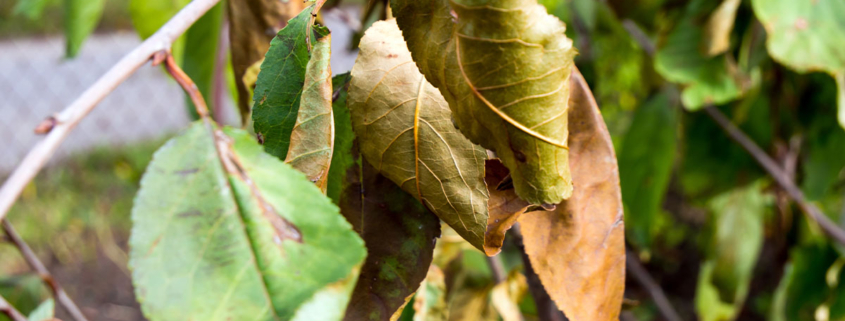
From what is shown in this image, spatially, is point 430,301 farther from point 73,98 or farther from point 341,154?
point 73,98

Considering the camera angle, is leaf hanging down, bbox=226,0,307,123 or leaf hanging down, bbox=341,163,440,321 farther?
leaf hanging down, bbox=226,0,307,123

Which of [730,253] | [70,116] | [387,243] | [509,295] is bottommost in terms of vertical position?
[730,253]

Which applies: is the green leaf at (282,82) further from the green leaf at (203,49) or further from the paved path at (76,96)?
the paved path at (76,96)

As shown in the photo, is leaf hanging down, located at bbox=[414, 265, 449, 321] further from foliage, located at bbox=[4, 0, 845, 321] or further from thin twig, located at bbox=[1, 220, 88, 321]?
thin twig, located at bbox=[1, 220, 88, 321]

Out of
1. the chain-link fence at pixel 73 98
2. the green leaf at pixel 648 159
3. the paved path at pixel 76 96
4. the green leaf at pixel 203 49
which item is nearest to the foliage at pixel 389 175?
the green leaf at pixel 203 49

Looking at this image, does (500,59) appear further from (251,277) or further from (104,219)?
(104,219)

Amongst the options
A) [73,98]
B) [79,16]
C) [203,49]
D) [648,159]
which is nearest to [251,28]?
[203,49]

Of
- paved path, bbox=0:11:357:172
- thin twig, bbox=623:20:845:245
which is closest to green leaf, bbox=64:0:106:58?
thin twig, bbox=623:20:845:245
